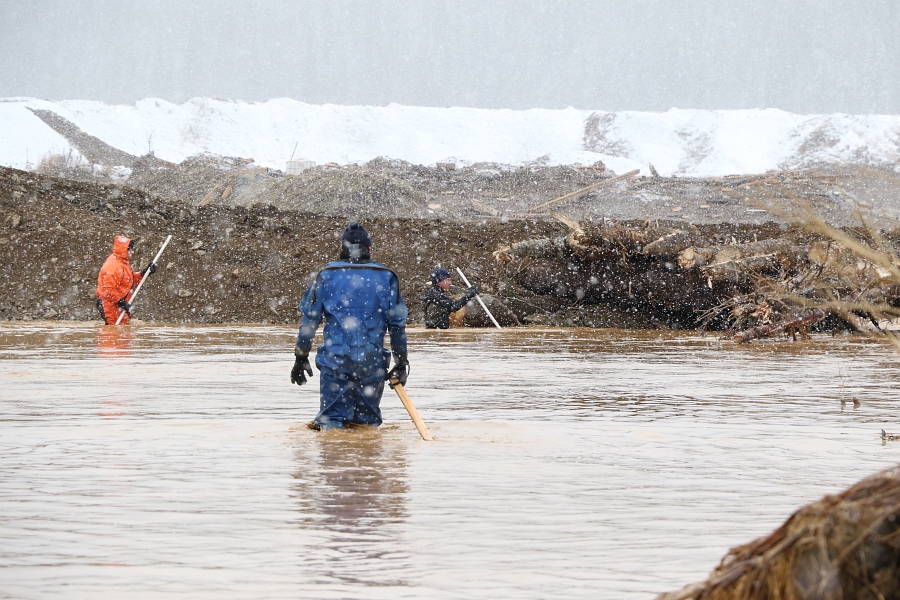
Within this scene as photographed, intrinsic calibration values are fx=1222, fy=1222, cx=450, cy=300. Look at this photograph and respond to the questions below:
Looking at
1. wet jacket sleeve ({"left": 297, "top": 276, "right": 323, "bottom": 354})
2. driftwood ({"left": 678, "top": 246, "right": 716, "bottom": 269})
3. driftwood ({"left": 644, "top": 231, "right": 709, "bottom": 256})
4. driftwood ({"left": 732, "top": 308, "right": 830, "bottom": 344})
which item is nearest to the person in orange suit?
driftwood ({"left": 644, "top": 231, "right": 709, "bottom": 256})

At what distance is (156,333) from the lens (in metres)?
20.4

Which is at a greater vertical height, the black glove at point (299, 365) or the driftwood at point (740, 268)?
the driftwood at point (740, 268)

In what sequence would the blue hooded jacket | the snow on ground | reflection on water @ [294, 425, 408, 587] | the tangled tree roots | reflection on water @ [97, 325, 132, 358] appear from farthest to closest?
the snow on ground, reflection on water @ [97, 325, 132, 358], the blue hooded jacket, reflection on water @ [294, 425, 408, 587], the tangled tree roots

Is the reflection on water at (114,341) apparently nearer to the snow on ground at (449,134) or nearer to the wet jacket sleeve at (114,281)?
the wet jacket sleeve at (114,281)

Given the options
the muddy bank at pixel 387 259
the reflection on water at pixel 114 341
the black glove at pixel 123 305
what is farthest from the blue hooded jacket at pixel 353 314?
the black glove at pixel 123 305

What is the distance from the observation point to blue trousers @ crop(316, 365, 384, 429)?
7.88 meters

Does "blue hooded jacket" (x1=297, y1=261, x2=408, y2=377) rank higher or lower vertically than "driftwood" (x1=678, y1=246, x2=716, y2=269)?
lower

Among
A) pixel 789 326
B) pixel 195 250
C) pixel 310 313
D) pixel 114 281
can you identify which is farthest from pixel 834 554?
pixel 195 250

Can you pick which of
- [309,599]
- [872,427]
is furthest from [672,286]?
[309,599]

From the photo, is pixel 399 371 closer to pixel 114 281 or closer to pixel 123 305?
pixel 114 281

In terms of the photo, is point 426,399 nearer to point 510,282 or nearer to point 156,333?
point 156,333

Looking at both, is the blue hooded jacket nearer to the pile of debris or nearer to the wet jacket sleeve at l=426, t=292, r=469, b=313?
the pile of debris

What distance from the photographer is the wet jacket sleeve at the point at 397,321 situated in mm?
7914

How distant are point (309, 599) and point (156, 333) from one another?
17322 millimetres
